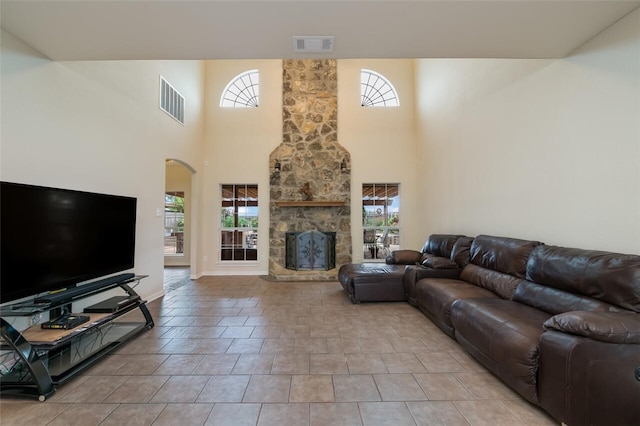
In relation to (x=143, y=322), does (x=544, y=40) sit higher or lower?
higher

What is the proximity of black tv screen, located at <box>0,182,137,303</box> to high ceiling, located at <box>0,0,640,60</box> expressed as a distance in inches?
49.8

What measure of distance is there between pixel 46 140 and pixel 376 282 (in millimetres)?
3982

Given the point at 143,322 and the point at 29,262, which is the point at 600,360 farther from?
the point at 143,322

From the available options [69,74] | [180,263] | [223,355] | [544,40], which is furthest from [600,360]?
[180,263]

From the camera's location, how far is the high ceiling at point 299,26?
1.93 meters

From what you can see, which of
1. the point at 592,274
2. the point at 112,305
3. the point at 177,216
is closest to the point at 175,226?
the point at 177,216

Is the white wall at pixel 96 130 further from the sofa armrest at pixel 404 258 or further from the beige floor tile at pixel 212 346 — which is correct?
the sofa armrest at pixel 404 258

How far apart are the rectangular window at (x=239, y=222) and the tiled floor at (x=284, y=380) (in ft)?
9.48

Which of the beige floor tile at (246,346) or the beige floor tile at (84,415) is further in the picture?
the beige floor tile at (246,346)

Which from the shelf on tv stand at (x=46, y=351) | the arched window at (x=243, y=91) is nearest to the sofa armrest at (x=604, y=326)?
the shelf on tv stand at (x=46, y=351)

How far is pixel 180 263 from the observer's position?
754cm

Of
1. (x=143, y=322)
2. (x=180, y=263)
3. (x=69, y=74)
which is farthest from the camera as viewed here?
(x=180, y=263)

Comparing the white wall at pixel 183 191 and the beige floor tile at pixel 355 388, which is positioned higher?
the white wall at pixel 183 191

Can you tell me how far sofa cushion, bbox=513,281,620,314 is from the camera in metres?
1.90
